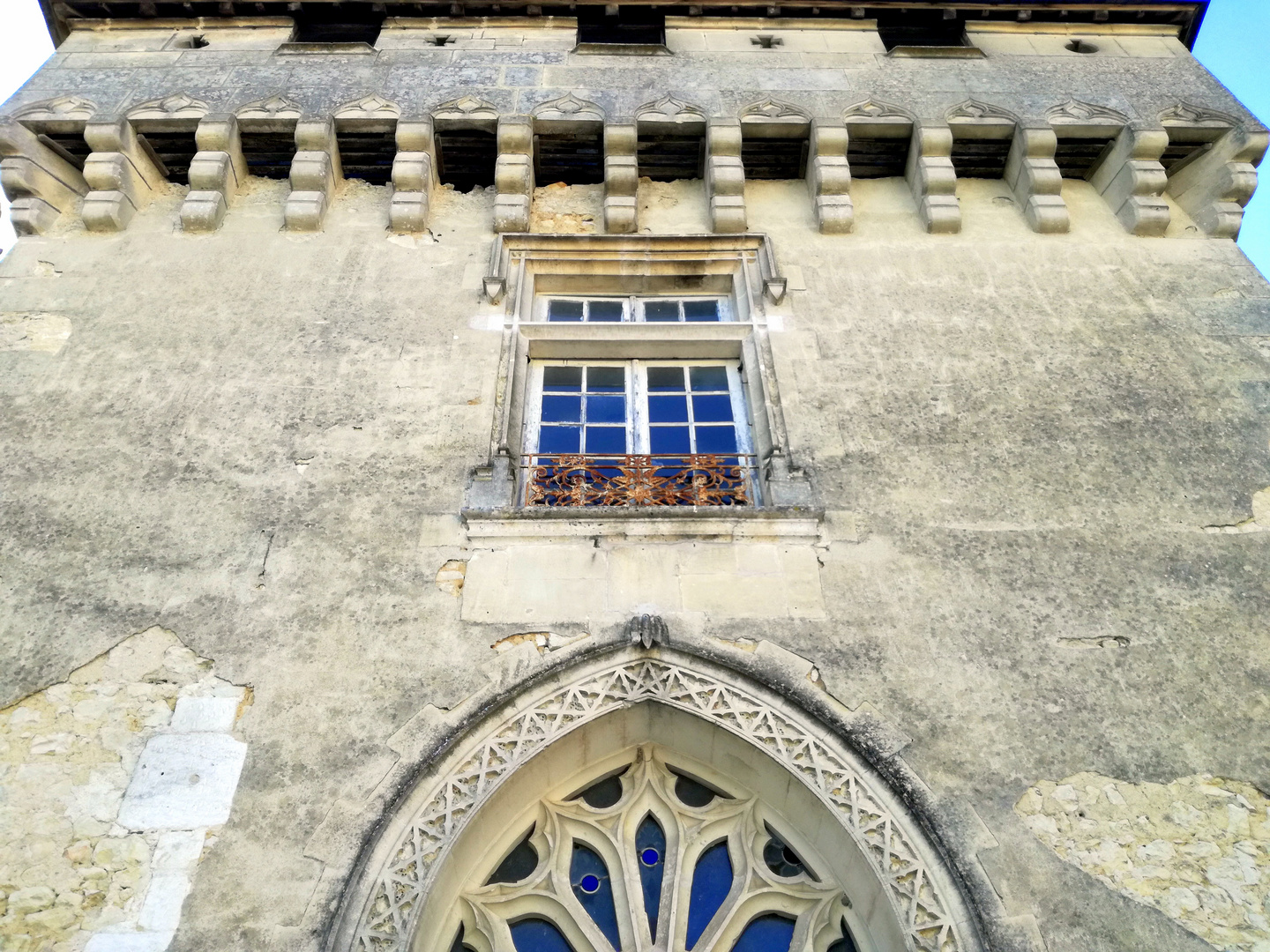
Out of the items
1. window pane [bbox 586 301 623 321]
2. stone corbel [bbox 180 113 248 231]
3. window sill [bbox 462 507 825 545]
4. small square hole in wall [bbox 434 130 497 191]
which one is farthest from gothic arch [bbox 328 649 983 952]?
stone corbel [bbox 180 113 248 231]

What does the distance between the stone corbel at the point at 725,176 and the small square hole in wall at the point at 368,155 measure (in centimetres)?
235

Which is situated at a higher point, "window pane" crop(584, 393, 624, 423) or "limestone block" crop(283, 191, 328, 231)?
"limestone block" crop(283, 191, 328, 231)

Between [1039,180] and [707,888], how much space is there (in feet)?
18.2

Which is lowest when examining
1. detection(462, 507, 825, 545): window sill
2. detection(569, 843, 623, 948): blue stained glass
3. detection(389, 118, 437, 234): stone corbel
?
detection(569, 843, 623, 948): blue stained glass

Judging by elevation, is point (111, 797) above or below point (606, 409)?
below

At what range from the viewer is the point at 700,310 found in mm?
7328

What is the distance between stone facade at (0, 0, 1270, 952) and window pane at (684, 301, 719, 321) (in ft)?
0.17

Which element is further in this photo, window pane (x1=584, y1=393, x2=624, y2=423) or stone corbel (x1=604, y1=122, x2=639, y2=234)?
stone corbel (x1=604, y1=122, x2=639, y2=234)

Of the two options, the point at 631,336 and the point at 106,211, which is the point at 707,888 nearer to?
the point at 631,336

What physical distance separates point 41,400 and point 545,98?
13.4 ft

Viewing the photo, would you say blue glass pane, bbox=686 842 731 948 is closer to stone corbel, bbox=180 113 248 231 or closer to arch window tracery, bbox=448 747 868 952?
arch window tracery, bbox=448 747 868 952

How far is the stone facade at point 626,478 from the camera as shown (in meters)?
4.44

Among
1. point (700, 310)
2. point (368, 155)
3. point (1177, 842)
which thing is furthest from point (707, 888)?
point (368, 155)

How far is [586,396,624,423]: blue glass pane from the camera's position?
657 cm
